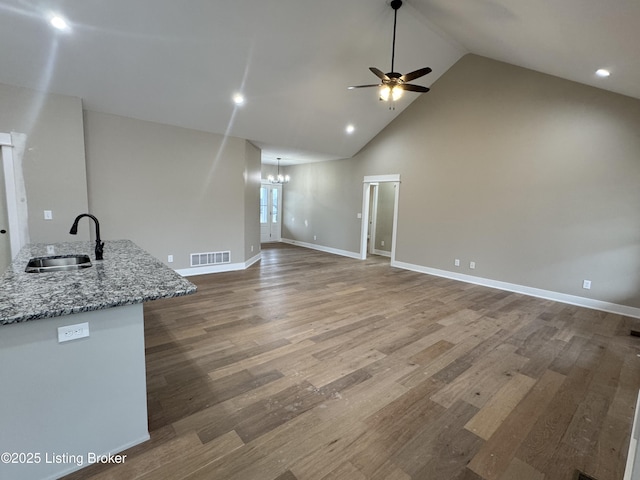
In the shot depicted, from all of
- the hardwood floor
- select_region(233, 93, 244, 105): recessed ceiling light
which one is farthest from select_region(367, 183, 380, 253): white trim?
the hardwood floor

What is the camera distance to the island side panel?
137cm

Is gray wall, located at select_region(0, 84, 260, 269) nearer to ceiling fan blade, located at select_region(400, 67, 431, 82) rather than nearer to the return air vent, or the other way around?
the return air vent

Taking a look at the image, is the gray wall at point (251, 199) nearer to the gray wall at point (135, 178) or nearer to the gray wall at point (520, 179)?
the gray wall at point (135, 178)

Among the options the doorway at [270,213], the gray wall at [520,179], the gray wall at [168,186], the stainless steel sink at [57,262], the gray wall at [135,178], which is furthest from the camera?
the doorway at [270,213]

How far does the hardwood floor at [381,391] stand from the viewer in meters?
1.67

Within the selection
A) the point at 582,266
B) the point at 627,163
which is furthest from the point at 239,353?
the point at 627,163

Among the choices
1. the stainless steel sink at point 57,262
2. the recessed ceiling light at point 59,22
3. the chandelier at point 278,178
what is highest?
the recessed ceiling light at point 59,22

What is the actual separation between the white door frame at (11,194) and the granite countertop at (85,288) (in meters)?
2.16

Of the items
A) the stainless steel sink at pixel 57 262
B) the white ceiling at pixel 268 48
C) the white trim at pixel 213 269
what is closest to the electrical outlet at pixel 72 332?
the stainless steel sink at pixel 57 262

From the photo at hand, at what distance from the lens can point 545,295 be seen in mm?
4797

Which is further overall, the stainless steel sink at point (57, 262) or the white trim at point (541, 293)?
the white trim at point (541, 293)

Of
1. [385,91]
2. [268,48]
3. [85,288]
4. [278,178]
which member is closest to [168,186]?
[268,48]

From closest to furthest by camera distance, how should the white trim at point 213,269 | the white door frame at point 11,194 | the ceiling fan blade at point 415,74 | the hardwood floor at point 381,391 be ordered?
1. the hardwood floor at point 381,391
2. the ceiling fan blade at point 415,74
3. the white door frame at point 11,194
4. the white trim at point 213,269

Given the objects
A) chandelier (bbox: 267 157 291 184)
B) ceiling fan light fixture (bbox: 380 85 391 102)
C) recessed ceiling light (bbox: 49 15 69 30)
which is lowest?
chandelier (bbox: 267 157 291 184)
